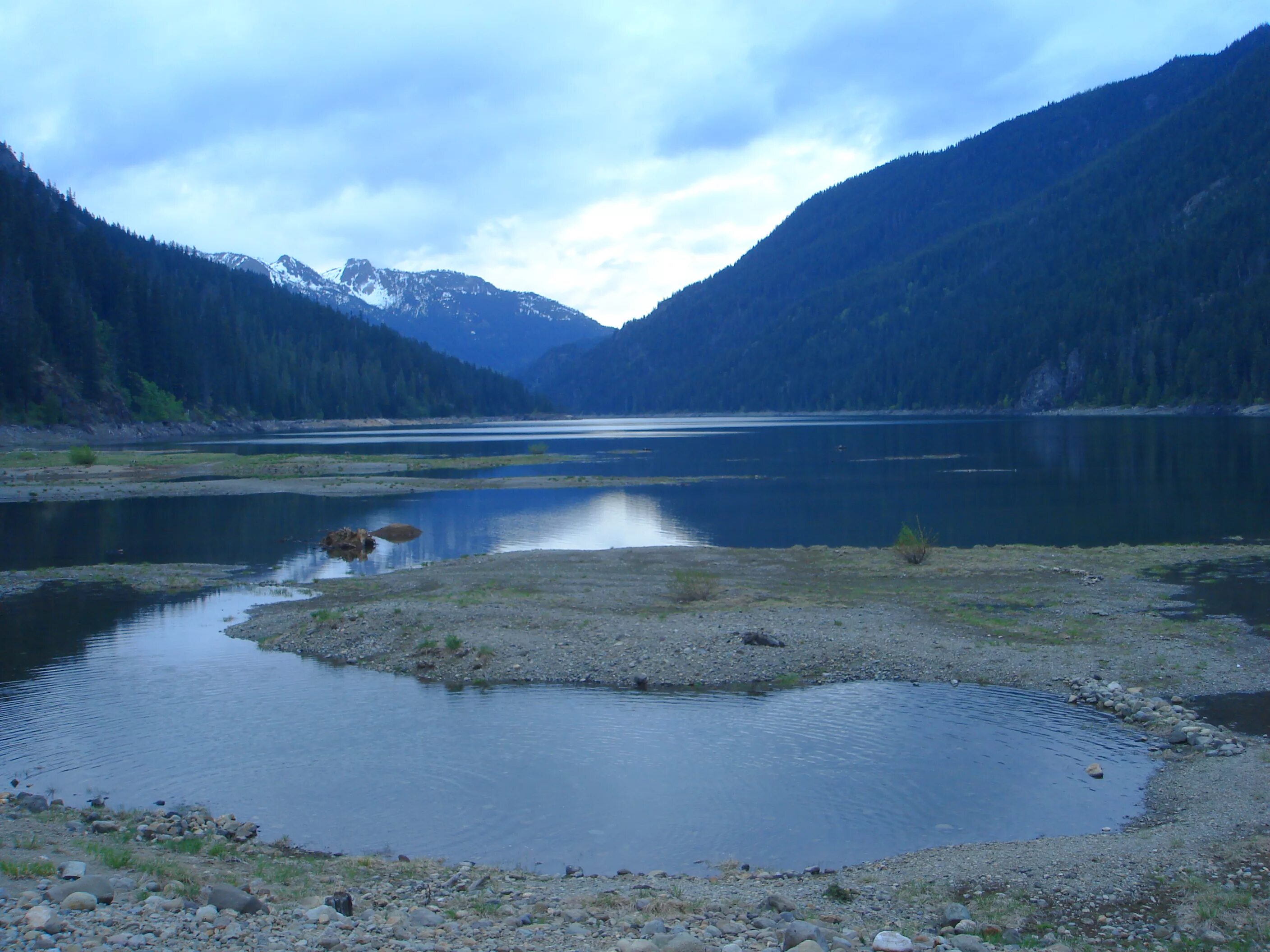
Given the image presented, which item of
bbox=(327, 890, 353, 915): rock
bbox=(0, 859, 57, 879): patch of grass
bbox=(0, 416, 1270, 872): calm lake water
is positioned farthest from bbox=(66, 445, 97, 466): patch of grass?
bbox=(327, 890, 353, 915): rock

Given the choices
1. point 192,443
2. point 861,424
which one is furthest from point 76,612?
point 861,424

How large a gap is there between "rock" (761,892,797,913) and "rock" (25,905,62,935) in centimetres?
587

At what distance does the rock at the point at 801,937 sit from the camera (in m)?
7.59

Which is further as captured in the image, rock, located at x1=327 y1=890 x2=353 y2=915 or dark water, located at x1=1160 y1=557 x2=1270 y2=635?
dark water, located at x1=1160 y1=557 x2=1270 y2=635

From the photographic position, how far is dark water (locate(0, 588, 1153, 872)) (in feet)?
38.5

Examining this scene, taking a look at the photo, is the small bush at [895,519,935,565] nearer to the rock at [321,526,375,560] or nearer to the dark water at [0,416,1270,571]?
the dark water at [0,416,1270,571]

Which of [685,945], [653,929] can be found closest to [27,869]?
[653,929]

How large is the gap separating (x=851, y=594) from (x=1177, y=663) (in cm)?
932

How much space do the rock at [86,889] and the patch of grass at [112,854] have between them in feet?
3.04

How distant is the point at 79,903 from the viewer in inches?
Answer: 305

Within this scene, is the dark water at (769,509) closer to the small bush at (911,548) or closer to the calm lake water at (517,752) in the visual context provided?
the small bush at (911,548)

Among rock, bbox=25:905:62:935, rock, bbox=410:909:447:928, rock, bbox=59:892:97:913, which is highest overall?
rock, bbox=25:905:62:935

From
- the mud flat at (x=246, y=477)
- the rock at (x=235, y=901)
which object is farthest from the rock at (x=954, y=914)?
the mud flat at (x=246, y=477)

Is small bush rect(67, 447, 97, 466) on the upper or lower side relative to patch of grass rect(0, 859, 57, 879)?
upper
